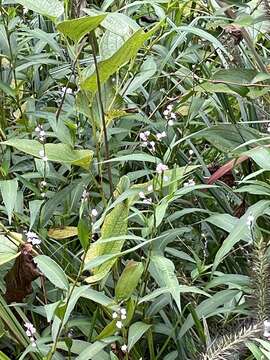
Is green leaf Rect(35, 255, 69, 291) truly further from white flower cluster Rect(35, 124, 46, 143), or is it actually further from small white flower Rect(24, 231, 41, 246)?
white flower cluster Rect(35, 124, 46, 143)

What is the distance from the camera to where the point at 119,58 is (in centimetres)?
120

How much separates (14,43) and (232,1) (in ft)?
1.59

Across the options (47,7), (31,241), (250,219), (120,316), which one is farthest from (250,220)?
(47,7)

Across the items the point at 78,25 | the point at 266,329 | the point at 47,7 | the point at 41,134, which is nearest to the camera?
the point at 266,329

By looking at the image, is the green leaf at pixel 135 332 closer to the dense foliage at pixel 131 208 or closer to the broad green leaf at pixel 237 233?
the dense foliage at pixel 131 208

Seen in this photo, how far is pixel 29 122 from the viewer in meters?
1.69

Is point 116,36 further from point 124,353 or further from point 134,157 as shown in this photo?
point 124,353

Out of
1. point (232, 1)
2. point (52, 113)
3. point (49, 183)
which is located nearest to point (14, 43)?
point (52, 113)

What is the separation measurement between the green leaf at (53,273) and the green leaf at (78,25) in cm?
33

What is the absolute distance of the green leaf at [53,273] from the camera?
109 centimetres

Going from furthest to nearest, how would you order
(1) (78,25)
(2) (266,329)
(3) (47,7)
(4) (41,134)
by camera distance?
(4) (41,134) → (3) (47,7) → (1) (78,25) → (2) (266,329)

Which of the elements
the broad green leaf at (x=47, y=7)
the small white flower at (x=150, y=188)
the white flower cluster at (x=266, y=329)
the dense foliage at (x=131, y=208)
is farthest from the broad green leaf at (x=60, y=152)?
the white flower cluster at (x=266, y=329)

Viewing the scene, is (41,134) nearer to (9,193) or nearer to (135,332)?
(9,193)

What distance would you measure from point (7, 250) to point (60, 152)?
0.60 ft
